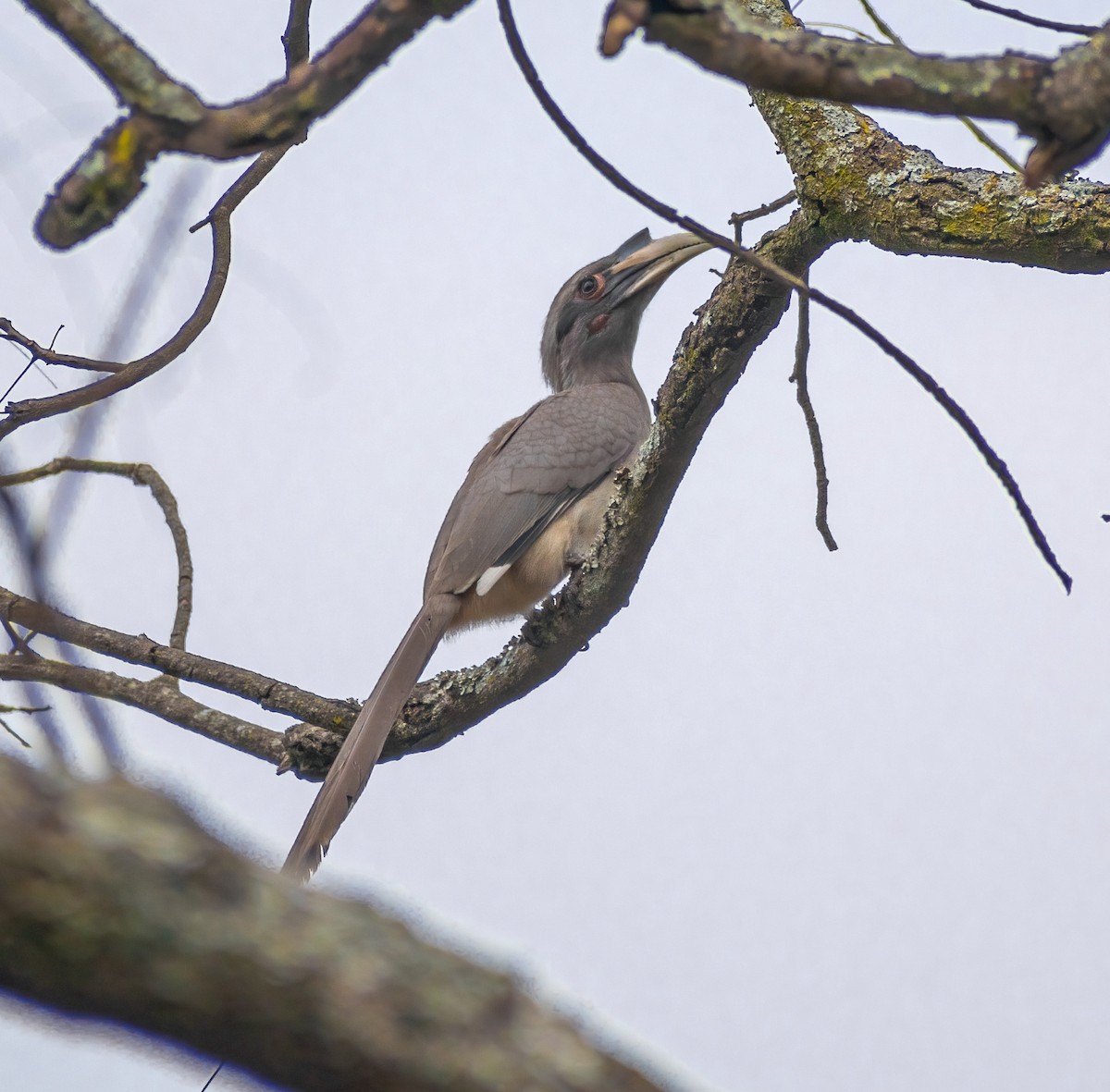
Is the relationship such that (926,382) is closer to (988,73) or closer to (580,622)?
(988,73)

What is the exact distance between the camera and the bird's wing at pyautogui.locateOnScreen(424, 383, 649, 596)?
221 inches

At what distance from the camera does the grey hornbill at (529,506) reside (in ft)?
15.4

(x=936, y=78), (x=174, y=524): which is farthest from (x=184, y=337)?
(x=936, y=78)

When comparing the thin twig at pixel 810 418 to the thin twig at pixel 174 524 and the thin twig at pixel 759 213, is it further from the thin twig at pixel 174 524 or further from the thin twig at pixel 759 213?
the thin twig at pixel 174 524

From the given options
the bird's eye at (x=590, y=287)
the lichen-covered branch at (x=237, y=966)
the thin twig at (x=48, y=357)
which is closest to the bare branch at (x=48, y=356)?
the thin twig at (x=48, y=357)

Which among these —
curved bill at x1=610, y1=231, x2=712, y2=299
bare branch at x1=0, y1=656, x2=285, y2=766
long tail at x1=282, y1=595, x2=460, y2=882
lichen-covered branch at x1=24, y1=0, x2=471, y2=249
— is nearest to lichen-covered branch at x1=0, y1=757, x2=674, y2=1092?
lichen-covered branch at x1=24, y1=0, x2=471, y2=249

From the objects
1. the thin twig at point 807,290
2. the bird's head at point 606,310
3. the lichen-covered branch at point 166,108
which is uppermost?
the bird's head at point 606,310

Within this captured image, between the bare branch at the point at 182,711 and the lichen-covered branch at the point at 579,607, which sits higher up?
the lichen-covered branch at the point at 579,607

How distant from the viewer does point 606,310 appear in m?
7.16

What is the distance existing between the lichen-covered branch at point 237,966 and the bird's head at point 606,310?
6.30m

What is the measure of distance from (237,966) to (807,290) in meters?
1.58

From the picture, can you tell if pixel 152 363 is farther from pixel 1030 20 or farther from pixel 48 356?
pixel 1030 20

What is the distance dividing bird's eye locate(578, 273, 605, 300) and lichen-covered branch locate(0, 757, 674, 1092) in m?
6.51

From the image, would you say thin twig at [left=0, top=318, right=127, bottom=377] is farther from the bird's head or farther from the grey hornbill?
the bird's head
